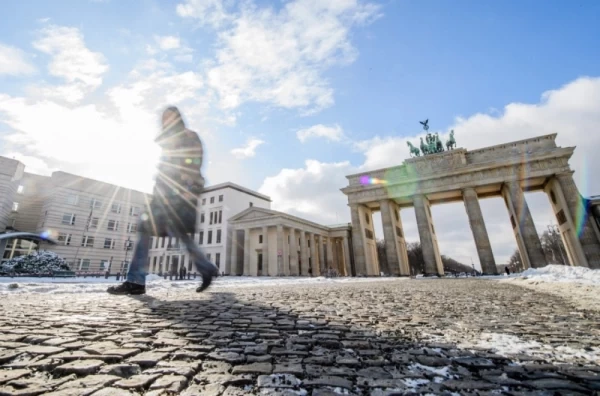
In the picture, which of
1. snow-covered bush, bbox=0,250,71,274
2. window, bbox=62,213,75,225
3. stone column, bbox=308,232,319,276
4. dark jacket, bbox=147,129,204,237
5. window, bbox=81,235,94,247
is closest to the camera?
dark jacket, bbox=147,129,204,237

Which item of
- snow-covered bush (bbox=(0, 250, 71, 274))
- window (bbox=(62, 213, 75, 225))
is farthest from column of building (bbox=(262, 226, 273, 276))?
snow-covered bush (bbox=(0, 250, 71, 274))

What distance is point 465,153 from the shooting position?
1219 inches

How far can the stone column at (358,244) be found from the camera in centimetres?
3180

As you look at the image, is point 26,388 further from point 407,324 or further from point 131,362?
point 407,324

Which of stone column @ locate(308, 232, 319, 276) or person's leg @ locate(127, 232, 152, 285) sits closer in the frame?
person's leg @ locate(127, 232, 152, 285)

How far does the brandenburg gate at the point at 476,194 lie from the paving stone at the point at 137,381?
31727 mm

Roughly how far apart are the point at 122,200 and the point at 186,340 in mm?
42224

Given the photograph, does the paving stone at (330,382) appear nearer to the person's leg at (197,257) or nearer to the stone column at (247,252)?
the person's leg at (197,257)

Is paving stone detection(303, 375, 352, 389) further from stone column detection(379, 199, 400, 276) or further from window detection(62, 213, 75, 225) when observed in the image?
window detection(62, 213, 75, 225)

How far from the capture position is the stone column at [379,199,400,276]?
3120 centimetres

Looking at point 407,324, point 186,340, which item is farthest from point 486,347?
point 186,340

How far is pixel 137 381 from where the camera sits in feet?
5.00

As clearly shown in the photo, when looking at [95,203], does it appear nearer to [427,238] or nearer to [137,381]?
[427,238]

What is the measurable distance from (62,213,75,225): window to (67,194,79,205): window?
144cm
